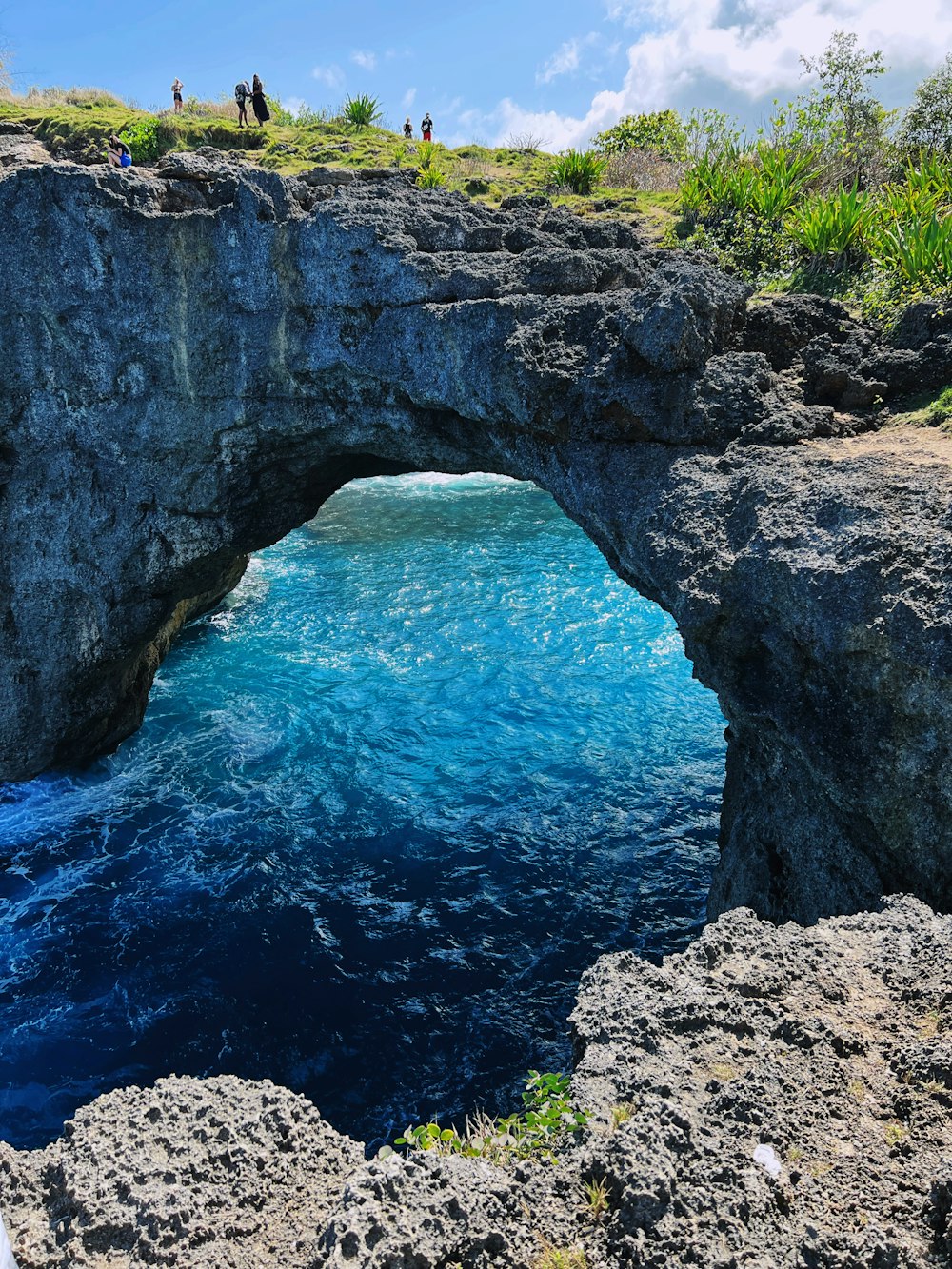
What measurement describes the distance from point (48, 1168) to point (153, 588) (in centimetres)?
996

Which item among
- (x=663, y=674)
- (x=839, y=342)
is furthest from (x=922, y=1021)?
(x=663, y=674)

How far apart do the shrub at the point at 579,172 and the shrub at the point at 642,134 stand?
4.31 m

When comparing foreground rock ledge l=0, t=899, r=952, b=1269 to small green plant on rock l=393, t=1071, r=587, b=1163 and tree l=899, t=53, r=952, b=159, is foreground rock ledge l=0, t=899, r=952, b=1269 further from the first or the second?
tree l=899, t=53, r=952, b=159

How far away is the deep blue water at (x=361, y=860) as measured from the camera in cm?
992

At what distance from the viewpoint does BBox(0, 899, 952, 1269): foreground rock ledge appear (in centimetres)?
393

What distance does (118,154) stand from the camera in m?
15.2

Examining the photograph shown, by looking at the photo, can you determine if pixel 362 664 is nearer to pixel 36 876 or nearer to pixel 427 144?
pixel 36 876

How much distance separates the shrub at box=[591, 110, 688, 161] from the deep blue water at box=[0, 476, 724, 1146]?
1152 centimetres

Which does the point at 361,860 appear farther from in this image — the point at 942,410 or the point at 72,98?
the point at 72,98

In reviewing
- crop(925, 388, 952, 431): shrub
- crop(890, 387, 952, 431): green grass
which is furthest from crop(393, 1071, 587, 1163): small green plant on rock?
crop(925, 388, 952, 431): shrub

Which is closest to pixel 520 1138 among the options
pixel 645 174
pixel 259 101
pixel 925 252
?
pixel 925 252

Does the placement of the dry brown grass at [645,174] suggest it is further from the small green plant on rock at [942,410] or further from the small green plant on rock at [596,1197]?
the small green plant on rock at [596,1197]

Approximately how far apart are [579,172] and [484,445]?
7624 millimetres

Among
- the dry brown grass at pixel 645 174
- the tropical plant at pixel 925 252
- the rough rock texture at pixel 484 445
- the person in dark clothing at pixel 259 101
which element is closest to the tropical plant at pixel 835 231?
the tropical plant at pixel 925 252
